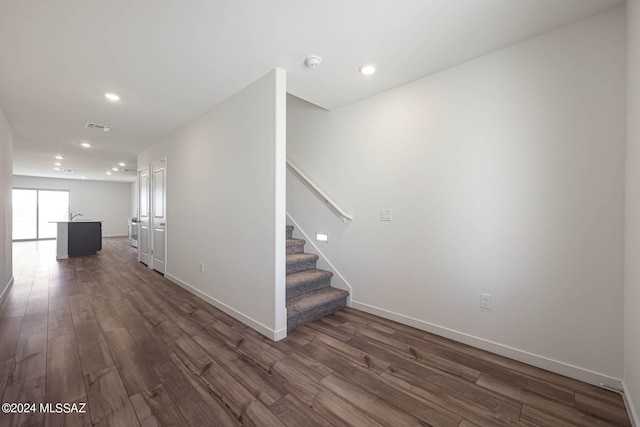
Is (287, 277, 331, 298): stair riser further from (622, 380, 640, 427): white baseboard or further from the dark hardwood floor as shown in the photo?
(622, 380, 640, 427): white baseboard

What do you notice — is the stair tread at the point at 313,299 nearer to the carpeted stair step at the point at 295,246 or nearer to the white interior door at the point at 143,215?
the carpeted stair step at the point at 295,246

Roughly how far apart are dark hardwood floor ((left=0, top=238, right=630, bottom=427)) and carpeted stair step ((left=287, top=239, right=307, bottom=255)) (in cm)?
114

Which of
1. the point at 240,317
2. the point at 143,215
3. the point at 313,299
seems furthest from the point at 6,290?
the point at 313,299

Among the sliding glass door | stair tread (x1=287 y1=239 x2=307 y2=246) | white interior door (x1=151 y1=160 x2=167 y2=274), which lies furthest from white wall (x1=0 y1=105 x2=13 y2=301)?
the sliding glass door

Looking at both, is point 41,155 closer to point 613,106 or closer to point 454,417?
point 454,417

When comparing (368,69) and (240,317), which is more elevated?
(368,69)

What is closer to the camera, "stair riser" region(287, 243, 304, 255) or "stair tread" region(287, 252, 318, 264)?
"stair tread" region(287, 252, 318, 264)

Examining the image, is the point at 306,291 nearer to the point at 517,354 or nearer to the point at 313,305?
the point at 313,305

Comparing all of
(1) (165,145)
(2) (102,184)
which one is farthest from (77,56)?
(2) (102,184)

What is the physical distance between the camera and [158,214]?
505cm

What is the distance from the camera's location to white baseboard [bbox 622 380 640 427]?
1.41 m

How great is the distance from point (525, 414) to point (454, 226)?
1.34 m

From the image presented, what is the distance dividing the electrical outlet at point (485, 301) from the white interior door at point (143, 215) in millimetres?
5868

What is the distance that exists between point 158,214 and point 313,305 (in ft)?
12.6
